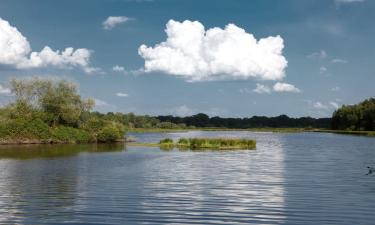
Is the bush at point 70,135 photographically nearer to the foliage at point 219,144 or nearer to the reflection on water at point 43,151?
the reflection on water at point 43,151

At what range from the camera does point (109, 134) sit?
112m

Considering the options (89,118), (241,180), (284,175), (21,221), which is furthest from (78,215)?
(89,118)

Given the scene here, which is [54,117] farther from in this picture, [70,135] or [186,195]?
[186,195]

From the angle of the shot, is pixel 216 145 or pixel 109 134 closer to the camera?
pixel 216 145

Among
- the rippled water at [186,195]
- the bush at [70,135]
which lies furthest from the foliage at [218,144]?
the rippled water at [186,195]

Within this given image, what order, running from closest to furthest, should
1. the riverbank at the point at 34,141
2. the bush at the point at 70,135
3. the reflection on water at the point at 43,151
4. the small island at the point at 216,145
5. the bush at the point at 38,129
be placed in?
the reflection on water at the point at 43,151 → the small island at the point at 216,145 → the riverbank at the point at 34,141 → the bush at the point at 38,129 → the bush at the point at 70,135

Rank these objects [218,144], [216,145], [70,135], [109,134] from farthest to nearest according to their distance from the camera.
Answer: [70,135] → [109,134] → [218,144] → [216,145]

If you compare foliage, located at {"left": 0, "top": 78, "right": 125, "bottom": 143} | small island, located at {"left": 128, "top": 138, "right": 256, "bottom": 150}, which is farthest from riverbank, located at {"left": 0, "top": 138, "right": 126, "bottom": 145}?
small island, located at {"left": 128, "top": 138, "right": 256, "bottom": 150}

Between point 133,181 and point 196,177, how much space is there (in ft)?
19.4

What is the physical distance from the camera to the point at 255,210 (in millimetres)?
25688

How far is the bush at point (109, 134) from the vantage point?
111438 millimetres

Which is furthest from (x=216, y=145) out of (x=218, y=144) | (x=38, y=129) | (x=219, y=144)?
(x=38, y=129)

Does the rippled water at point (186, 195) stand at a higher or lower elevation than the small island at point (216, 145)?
lower

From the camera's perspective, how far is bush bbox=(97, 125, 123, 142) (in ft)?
366
